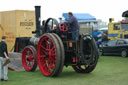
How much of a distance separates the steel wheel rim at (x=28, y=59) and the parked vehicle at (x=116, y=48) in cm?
796

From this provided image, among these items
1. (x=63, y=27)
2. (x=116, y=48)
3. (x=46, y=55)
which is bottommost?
(x=116, y=48)

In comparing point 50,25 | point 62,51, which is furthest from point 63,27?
point 62,51

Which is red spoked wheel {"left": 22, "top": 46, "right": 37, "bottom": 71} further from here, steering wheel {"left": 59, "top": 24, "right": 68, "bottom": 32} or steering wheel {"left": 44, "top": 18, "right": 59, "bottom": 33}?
steering wheel {"left": 59, "top": 24, "right": 68, "bottom": 32}

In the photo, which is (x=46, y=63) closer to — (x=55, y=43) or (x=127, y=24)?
(x=55, y=43)

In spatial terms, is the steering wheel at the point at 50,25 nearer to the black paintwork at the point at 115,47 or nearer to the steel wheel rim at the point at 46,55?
the steel wheel rim at the point at 46,55

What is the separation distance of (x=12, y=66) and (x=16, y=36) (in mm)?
5827

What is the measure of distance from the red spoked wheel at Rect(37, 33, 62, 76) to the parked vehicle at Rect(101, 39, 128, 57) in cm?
845

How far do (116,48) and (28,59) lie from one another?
8.42 metres

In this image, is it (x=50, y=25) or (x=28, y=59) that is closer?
(x=50, y=25)

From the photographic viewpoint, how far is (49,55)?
9000 mm

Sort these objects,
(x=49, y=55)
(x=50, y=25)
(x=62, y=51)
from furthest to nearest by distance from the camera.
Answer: (x=50, y=25) → (x=49, y=55) → (x=62, y=51)

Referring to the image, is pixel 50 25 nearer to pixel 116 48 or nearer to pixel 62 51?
pixel 62 51

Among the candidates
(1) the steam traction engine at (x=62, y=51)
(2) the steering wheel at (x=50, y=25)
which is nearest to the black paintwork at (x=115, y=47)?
(1) the steam traction engine at (x=62, y=51)

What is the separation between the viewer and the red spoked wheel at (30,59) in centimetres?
1004
